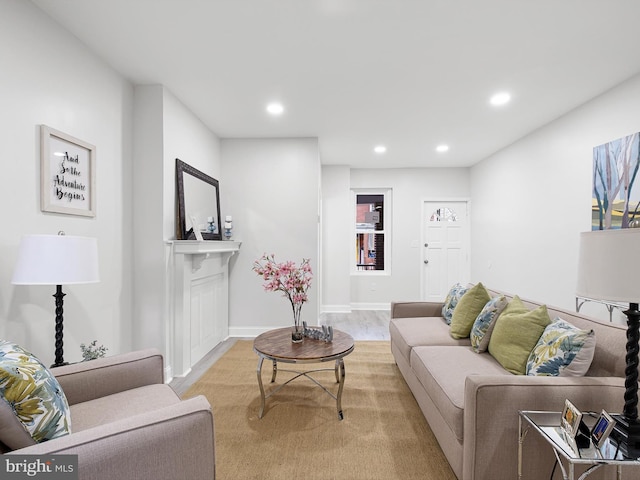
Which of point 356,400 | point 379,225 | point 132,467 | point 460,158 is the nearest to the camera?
point 132,467

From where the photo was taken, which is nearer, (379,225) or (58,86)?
(58,86)

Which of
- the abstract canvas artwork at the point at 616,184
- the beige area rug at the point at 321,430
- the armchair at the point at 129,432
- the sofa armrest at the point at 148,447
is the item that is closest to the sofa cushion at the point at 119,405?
the armchair at the point at 129,432

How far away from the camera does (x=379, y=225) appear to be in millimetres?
6242

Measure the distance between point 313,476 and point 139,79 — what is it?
3.14 metres

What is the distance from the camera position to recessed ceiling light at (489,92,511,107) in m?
3.01

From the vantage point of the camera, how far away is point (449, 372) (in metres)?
1.92

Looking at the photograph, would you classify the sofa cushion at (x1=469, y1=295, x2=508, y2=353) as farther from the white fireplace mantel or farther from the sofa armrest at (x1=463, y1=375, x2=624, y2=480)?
the white fireplace mantel

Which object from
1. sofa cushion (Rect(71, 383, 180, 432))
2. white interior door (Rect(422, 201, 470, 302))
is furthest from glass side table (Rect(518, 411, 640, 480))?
white interior door (Rect(422, 201, 470, 302))

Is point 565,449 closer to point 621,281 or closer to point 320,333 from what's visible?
point 621,281

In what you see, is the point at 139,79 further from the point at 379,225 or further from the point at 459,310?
the point at 379,225

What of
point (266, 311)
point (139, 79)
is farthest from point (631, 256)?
point (266, 311)

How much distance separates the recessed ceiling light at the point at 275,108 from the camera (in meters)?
3.26

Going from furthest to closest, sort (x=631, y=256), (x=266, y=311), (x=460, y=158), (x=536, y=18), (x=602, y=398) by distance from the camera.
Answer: (x=460, y=158) → (x=266, y=311) → (x=536, y=18) → (x=602, y=398) → (x=631, y=256)

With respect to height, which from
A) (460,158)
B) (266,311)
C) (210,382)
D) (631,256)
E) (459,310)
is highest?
(460,158)
